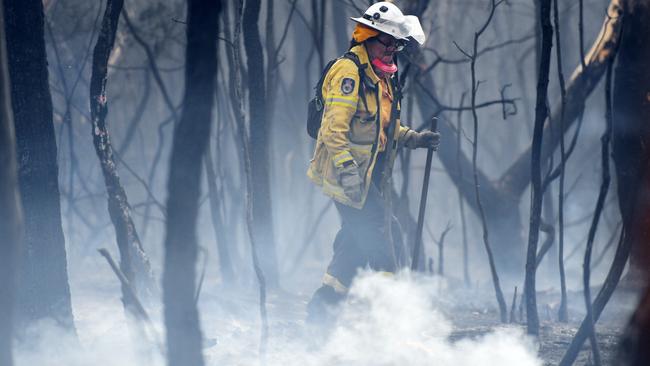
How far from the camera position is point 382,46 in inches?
197

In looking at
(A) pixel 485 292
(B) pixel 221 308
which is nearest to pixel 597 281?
(A) pixel 485 292

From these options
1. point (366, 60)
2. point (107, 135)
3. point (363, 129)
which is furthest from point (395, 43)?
point (107, 135)

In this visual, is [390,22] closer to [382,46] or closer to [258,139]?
[382,46]

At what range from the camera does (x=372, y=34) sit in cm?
500

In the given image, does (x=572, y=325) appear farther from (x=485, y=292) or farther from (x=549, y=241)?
(x=485, y=292)

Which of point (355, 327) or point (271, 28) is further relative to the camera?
point (271, 28)

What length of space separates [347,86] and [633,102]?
2779 mm

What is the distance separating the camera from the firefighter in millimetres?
4859

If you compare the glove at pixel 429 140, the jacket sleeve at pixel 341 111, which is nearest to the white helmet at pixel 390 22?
the jacket sleeve at pixel 341 111

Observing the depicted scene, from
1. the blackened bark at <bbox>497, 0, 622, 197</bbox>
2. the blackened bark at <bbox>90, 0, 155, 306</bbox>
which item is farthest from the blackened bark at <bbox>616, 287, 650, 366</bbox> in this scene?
the blackened bark at <bbox>497, 0, 622, 197</bbox>

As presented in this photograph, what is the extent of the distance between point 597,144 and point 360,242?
994 cm

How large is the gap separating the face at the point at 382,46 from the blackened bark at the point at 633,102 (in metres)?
2.01

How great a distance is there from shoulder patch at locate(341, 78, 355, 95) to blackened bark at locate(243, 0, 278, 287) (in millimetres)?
2343

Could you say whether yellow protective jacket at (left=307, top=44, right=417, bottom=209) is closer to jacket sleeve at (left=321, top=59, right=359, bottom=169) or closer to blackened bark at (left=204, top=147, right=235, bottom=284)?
jacket sleeve at (left=321, top=59, right=359, bottom=169)
